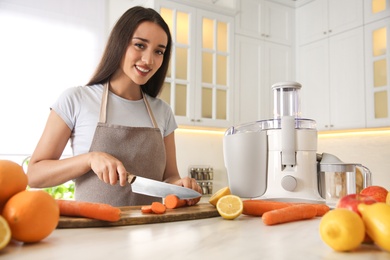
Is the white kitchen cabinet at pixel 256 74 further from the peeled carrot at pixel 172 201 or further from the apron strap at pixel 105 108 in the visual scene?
the peeled carrot at pixel 172 201

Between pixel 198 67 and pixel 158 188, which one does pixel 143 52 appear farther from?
pixel 198 67

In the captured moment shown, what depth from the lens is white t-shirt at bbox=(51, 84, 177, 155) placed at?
1338 mm

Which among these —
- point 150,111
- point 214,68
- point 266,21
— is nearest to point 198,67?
point 214,68

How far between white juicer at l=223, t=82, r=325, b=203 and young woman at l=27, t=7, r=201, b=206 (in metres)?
0.17

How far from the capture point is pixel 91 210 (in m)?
0.81

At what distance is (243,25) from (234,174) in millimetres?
2239

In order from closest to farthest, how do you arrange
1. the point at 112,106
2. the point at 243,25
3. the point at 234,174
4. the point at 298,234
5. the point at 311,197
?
the point at 298,234, the point at 311,197, the point at 234,174, the point at 112,106, the point at 243,25

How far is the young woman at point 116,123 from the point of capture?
4.12ft

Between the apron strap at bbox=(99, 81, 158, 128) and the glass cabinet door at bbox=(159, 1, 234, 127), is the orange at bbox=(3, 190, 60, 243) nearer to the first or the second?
the apron strap at bbox=(99, 81, 158, 128)

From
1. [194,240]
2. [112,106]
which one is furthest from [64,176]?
[194,240]

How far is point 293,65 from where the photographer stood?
351 cm

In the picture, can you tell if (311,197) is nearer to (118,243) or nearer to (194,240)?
(194,240)

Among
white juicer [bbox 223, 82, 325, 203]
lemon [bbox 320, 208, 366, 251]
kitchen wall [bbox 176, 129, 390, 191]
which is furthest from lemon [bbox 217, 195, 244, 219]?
kitchen wall [bbox 176, 129, 390, 191]

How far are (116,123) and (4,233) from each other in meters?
0.86
